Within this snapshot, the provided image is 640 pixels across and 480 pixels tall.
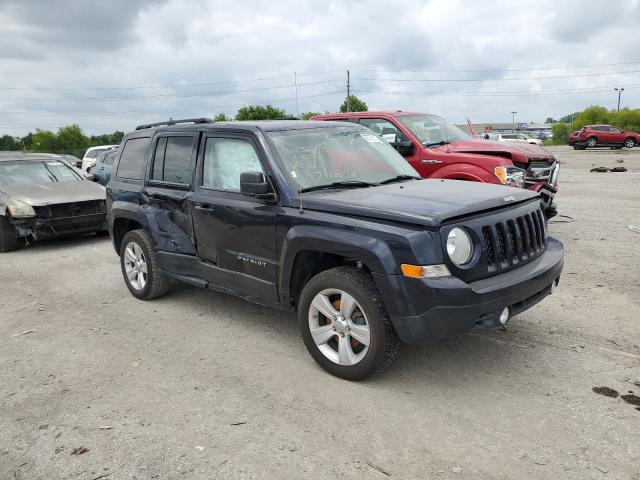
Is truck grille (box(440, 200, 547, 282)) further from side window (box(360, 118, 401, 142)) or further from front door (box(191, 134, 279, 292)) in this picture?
side window (box(360, 118, 401, 142))

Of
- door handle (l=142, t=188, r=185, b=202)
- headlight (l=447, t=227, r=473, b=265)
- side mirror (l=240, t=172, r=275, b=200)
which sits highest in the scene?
side mirror (l=240, t=172, r=275, b=200)

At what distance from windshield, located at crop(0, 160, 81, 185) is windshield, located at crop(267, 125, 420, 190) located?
281 inches

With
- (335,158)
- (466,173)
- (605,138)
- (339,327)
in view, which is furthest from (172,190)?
(605,138)

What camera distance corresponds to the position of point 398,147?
841cm

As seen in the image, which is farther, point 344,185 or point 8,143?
point 8,143

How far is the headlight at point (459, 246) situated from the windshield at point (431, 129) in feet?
17.3

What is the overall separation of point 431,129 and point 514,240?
5.51 metres

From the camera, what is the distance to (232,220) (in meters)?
4.55

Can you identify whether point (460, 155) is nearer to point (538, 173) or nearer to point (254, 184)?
point (538, 173)

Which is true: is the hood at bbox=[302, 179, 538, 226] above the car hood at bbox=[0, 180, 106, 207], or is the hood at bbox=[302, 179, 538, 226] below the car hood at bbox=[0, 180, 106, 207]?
above

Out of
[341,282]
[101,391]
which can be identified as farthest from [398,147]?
[101,391]

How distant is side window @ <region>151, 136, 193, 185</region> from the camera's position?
16.9 ft

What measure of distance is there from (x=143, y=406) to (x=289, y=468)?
1.24m

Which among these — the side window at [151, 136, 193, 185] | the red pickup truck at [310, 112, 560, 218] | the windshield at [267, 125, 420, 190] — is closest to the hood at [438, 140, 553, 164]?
the red pickup truck at [310, 112, 560, 218]
